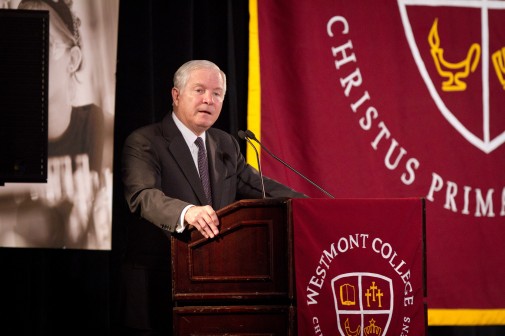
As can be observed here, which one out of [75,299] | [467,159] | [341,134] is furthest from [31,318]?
[467,159]

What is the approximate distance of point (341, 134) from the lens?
3857 mm

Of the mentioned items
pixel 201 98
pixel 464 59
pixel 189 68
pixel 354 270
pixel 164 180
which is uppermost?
pixel 464 59

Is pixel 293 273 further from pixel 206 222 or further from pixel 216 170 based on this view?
pixel 216 170

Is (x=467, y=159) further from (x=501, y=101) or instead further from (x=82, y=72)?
(x=82, y=72)

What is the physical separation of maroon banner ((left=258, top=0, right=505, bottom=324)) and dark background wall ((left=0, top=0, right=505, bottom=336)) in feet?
0.95

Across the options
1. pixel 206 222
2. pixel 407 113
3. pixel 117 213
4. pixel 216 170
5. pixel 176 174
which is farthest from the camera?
pixel 407 113

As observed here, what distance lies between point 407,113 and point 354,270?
70.4 inches

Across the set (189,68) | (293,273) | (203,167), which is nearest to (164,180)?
(203,167)

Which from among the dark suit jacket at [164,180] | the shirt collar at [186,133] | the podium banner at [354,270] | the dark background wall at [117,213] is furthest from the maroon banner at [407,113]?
the podium banner at [354,270]

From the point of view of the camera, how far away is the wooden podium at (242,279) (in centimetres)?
231

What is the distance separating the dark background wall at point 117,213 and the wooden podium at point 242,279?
→ 1378mm

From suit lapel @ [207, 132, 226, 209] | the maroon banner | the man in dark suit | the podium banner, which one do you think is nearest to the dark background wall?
A: the maroon banner

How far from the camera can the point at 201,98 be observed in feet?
9.53

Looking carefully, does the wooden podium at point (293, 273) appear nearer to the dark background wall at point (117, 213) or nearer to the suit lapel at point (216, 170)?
the suit lapel at point (216, 170)
